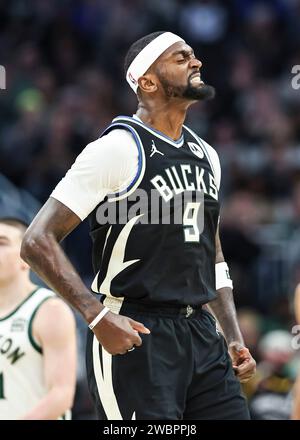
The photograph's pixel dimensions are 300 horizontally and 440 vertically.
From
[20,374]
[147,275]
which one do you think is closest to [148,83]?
[147,275]

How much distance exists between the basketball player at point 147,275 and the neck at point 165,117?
4cm

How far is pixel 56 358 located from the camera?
7.23 m

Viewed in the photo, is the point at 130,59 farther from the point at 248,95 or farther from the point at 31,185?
the point at 248,95

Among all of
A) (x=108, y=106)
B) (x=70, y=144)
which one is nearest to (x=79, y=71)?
(x=108, y=106)

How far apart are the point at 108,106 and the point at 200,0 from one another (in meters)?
2.25

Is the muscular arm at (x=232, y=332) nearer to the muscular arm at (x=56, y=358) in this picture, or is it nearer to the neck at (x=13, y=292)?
the muscular arm at (x=56, y=358)

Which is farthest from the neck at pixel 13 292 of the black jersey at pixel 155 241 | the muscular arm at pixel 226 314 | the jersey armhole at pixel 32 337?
the muscular arm at pixel 226 314

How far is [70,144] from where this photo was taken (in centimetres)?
1398

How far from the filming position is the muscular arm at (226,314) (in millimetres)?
6203

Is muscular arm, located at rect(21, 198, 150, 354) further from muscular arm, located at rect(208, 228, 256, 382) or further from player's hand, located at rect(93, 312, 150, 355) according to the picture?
muscular arm, located at rect(208, 228, 256, 382)

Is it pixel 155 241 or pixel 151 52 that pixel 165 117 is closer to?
pixel 151 52

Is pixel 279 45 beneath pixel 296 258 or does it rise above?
above

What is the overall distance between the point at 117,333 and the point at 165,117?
1347mm

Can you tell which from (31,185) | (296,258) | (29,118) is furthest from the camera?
(29,118)
